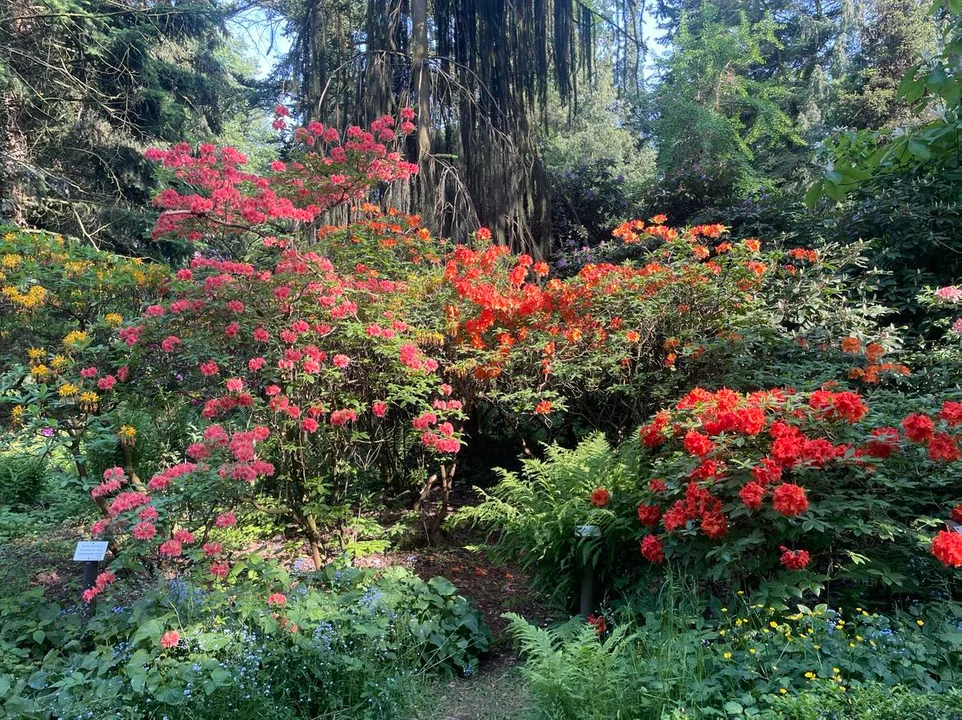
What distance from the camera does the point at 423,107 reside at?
605cm

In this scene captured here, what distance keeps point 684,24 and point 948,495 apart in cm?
1096

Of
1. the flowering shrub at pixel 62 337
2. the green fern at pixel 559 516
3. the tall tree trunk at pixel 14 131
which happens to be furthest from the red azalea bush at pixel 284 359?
the tall tree trunk at pixel 14 131

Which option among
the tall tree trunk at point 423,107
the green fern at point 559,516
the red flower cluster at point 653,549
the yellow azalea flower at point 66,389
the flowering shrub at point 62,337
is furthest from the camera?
the tall tree trunk at point 423,107

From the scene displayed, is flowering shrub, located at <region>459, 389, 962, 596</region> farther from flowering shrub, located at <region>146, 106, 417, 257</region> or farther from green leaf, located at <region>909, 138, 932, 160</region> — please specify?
flowering shrub, located at <region>146, 106, 417, 257</region>

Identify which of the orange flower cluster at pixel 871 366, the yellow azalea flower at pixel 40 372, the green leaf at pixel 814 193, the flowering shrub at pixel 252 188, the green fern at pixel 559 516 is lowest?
the green fern at pixel 559 516

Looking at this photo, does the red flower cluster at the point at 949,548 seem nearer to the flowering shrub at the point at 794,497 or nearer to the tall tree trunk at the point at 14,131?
the flowering shrub at the point at 794,497

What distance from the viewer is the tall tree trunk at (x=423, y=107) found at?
5938 mm

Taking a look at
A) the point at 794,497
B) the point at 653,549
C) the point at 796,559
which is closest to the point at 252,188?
the point at 653,549

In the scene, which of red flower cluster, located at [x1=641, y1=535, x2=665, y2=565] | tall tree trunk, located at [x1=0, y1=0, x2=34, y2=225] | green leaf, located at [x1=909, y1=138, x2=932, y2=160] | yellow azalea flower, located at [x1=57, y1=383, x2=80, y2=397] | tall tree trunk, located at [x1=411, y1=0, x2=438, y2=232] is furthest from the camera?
tall tree trunk, located at [x1=0, y1=0, x2=34, y2=225]

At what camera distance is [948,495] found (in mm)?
2555

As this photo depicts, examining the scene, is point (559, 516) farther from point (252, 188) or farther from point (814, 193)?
point (252, 188)

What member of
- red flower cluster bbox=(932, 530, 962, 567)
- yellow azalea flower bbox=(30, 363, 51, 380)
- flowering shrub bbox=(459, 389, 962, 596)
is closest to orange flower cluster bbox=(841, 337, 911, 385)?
flowering shrub bbox=(459, 389, 962, 596)

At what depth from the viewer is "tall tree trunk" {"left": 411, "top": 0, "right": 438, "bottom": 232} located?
5938 millimetres

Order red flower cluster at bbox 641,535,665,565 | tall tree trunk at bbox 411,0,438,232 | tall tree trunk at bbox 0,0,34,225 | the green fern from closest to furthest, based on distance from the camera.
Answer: red flower cluster at bbox 641,535,665,565 → the green fern → tall tree trunk at bbox 411,0,438,232 → tall tree trunk at bbox 0,0,34,225
